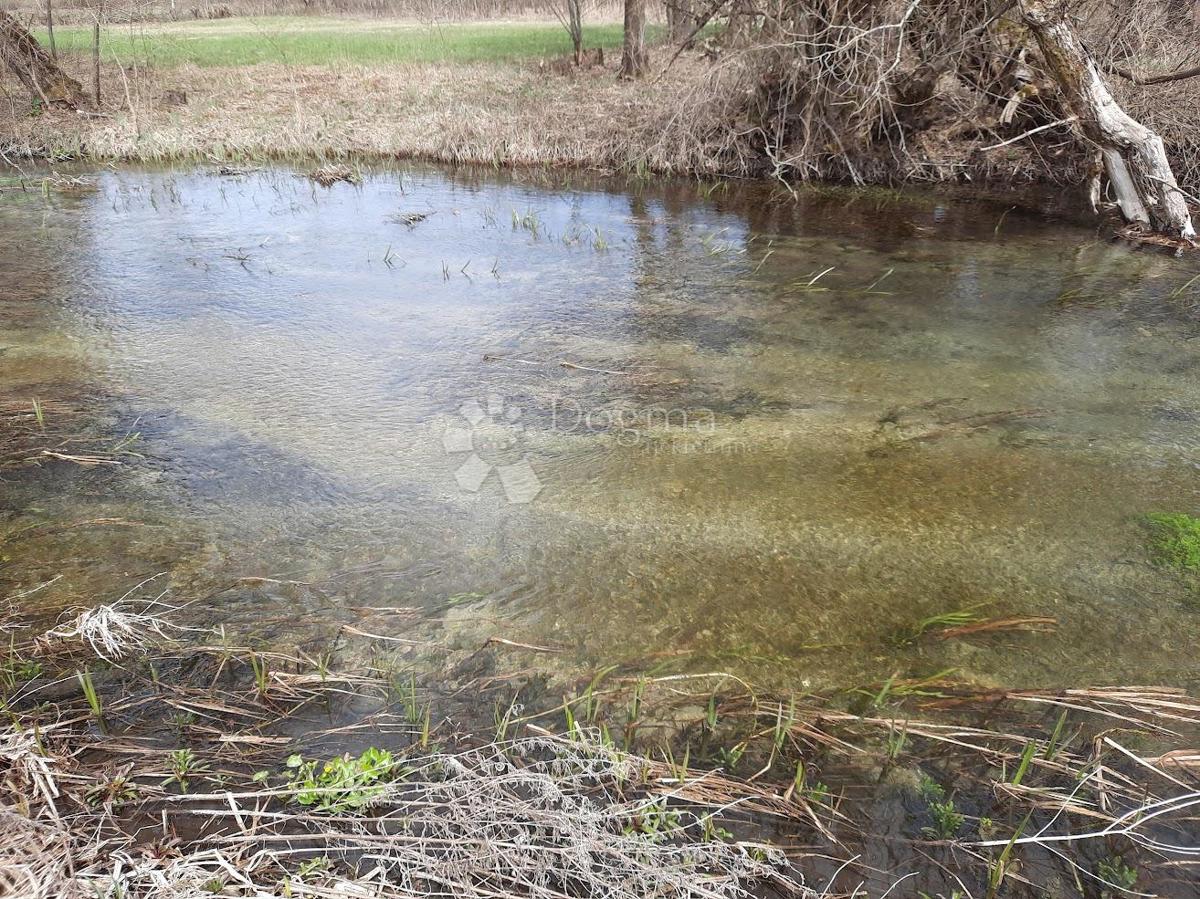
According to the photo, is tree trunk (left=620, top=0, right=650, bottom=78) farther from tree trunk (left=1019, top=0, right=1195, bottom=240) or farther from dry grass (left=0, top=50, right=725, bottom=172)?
tree trunk (left=1019, top=0, right=1195, bottom=240)

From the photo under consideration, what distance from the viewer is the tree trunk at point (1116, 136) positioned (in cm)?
657

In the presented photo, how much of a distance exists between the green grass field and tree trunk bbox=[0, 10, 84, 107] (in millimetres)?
1505

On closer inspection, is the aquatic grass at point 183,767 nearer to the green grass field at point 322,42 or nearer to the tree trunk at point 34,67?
the tree trunk at point 34,67

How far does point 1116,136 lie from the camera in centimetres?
672

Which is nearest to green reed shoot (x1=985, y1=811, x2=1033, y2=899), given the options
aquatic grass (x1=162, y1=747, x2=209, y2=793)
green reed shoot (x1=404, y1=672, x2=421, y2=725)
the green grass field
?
green reed shoot (x1=404, y1=672, x2=421, y2=725)

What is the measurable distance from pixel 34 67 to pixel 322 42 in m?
6.83

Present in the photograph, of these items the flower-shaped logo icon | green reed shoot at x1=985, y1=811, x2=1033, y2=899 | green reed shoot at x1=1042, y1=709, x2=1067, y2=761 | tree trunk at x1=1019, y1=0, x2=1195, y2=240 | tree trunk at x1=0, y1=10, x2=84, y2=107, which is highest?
tree trunk at x1=0, y1=10, x2=84, y2=107

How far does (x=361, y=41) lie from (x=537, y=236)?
12753 mm

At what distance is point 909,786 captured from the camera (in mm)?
2139

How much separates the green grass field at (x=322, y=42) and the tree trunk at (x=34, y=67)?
4.94 ft

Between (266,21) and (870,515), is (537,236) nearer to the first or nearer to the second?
(870,515)

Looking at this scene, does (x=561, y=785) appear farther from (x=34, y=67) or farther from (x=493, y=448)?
(x=34, y=67)

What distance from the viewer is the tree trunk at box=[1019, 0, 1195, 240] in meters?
6.57

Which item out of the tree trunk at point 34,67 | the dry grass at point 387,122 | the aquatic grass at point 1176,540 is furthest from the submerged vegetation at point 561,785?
the tree trunk at point 34,67
